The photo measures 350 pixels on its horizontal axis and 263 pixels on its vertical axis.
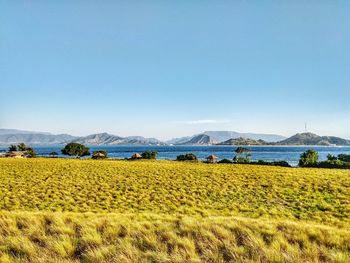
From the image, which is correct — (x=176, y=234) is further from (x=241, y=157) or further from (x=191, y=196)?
(x=241, y=157)

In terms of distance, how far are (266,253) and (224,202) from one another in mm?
8846

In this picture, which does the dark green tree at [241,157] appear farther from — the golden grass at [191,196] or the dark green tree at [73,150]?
the dark green tree at [73,150]

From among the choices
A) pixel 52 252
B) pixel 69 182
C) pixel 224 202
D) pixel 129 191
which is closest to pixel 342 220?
pixel 224 202

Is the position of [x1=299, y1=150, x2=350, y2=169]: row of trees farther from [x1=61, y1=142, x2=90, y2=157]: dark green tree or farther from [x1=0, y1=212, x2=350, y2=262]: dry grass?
[x1=61, y1=142, x2=90, y2=157]: dark green tree

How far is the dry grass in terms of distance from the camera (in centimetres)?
571

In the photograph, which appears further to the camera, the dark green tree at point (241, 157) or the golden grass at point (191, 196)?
the dark green tree at point (241, 157)

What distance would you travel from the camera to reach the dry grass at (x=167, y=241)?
5715mm

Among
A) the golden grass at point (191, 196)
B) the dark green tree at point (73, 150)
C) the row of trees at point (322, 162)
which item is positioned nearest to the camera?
the golden grass at point (191, 196)

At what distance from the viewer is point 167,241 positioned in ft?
21.3

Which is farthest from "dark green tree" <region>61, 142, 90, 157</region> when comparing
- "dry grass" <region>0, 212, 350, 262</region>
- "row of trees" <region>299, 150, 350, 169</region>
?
"dry grass" <region>0, 212, 350, 262</region>

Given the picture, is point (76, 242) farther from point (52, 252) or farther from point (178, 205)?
point (178, 205)

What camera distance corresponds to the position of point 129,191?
17.4 meters

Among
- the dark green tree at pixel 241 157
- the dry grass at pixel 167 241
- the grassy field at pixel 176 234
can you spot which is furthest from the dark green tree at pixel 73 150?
the dry grass at pixel 167 241

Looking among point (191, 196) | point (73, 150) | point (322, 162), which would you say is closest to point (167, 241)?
point (191, 196)
